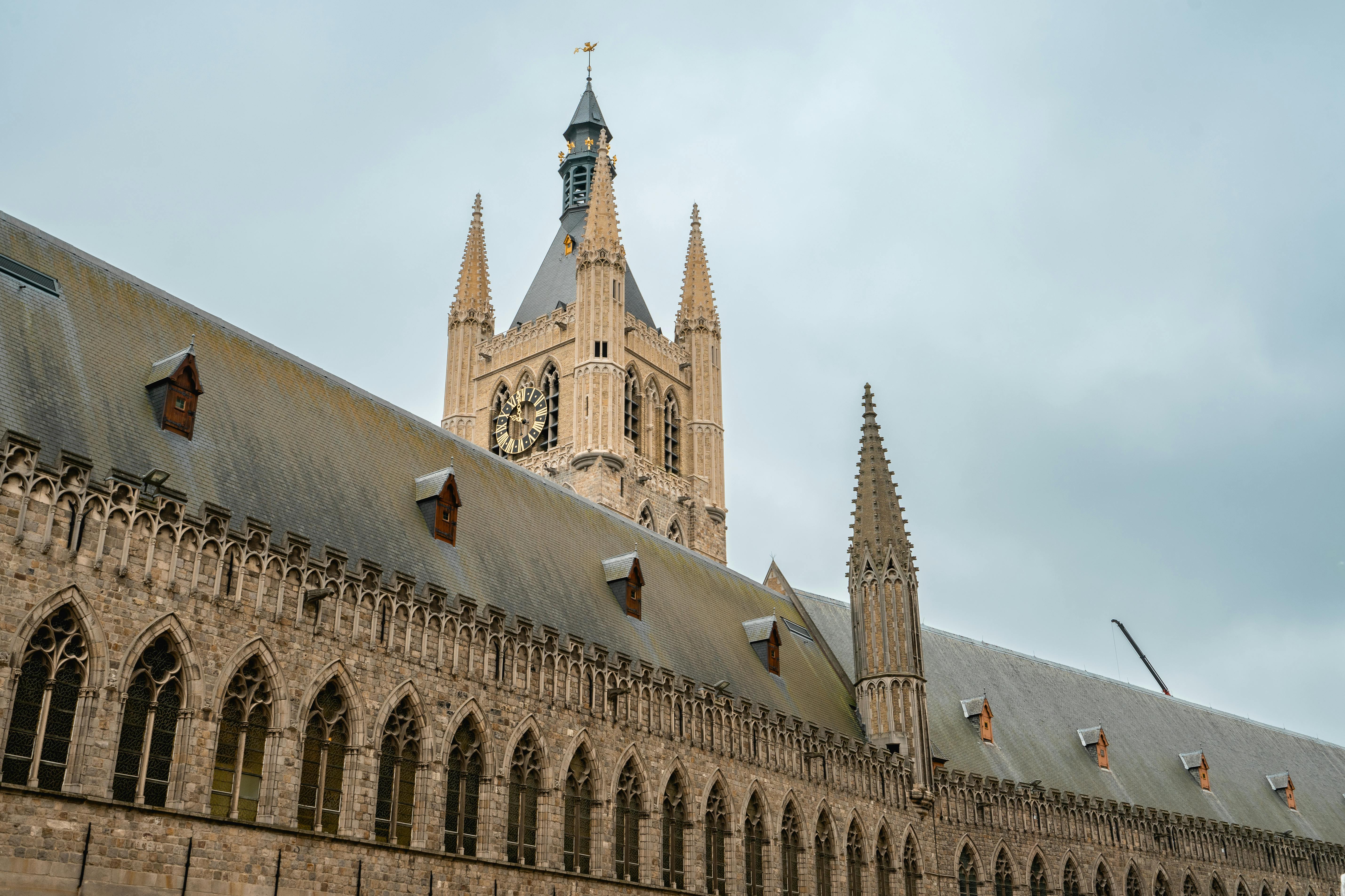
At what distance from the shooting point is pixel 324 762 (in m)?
22.5

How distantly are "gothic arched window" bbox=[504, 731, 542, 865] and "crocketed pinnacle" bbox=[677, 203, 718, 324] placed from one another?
149 feet

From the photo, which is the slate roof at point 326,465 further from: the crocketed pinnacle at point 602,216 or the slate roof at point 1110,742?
the crocketed pinnacle at point 602,216

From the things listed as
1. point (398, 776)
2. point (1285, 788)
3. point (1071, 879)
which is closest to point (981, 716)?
point (1071, 879)

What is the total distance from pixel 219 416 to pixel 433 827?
27.9 ft

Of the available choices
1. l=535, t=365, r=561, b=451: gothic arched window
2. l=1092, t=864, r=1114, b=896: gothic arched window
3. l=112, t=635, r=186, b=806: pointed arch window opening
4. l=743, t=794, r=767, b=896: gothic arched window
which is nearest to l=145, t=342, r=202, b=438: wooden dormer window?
l=112, t=635, r=186, b=806: pointed arch window opening

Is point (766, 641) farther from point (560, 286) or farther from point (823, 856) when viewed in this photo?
point (560, 286)

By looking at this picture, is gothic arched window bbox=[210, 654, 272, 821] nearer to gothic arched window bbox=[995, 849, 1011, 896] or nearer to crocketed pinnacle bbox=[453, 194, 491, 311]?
gothic arched window bbox=[995, 849, 1011, 896]

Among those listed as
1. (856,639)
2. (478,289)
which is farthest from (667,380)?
(856,639)

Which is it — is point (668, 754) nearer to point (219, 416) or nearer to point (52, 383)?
point (219, 416)

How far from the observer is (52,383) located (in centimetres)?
2177

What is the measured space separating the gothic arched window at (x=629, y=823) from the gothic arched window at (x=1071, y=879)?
18.2 metres

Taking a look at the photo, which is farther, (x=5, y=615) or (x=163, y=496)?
(x=163, y=496)

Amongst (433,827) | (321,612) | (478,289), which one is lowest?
(433,827)

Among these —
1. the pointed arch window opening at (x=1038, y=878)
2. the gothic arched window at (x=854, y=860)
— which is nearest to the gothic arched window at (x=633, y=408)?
the pointed arch window opening at (x=1038, y=878)
